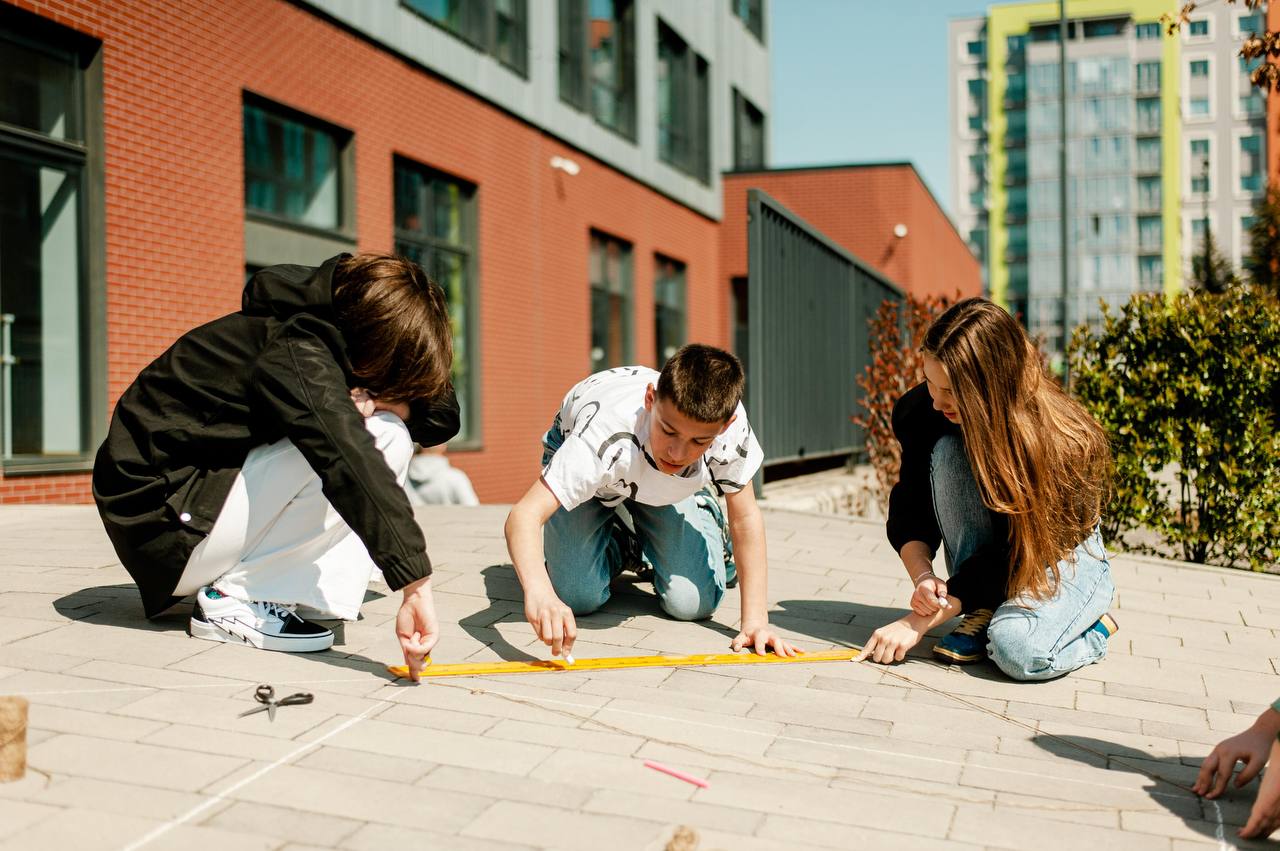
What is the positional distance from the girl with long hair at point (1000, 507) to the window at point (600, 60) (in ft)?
39.0

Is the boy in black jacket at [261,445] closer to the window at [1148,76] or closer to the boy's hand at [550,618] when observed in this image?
the boy's hand at [550,618]

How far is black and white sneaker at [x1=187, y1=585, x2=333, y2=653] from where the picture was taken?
3.29m

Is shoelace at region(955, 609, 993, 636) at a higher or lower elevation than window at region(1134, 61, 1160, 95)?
lower

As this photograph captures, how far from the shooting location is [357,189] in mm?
10555

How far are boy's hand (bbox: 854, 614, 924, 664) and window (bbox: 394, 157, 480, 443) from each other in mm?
8499

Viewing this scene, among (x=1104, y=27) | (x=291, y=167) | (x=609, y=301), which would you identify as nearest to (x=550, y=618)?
(x=291, y=167)

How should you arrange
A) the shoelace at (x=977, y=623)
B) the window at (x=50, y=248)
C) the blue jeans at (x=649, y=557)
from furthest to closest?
the window at (x=50, y=248)
the blue jeans at (x=649, y=557)
the shoelace at (x=977, y=623)

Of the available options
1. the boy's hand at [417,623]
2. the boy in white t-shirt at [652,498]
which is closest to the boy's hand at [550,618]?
the boy in white t-shirt at [652,498]

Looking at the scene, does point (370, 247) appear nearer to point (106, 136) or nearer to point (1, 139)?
point (106, 136)

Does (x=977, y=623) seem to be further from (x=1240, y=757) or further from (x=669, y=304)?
(x=669, y=304)

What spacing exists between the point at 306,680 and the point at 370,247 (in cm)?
821

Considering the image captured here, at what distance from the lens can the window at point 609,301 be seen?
15.9 m

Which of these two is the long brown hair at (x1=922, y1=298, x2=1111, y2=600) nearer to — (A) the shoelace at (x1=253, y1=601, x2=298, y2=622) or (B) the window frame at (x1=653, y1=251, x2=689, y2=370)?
(A) the shoelace at (x1=253, y1=601, x2=298, y2=622)

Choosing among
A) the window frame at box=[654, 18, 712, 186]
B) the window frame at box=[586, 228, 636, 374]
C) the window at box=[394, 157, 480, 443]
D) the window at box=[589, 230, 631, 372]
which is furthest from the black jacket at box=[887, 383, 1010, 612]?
the window frame at box=[654, 18, 712, 186]
